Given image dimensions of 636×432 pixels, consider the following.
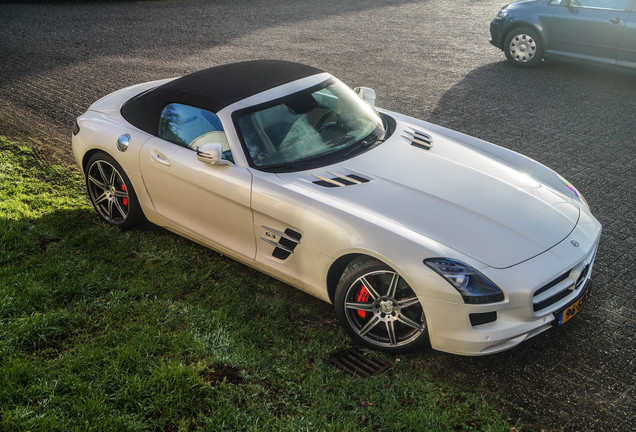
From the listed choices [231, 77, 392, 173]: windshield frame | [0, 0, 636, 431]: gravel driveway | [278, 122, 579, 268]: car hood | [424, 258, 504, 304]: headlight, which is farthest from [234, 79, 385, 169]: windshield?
[0, 0, 636, 431]: gravel driveway

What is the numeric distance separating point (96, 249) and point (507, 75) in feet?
25.7

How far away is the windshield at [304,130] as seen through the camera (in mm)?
4914

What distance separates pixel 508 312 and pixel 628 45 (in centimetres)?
765

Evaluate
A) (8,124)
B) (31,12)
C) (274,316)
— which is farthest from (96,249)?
(31,12)

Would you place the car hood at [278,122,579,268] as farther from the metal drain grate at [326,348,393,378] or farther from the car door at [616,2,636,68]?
the car door at [616,2,636,68]

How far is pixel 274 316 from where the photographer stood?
4797mm

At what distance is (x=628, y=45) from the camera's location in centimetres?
981

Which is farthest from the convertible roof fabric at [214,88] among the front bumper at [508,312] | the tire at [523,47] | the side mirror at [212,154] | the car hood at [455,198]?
the tire at [523,47]

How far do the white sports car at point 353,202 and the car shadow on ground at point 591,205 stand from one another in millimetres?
324

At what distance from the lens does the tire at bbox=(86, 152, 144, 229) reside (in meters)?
5.73

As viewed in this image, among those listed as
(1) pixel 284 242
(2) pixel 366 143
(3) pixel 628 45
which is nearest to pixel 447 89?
(3) pixel 628 45

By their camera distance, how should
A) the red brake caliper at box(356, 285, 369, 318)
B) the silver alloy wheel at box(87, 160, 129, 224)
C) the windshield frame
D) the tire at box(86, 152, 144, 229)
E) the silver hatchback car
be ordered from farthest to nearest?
the silver hatchback car, the silver alloy wheel at box(87, 160, 129, 224), the tire at box(86, 152, 144, 229), the windshield frame, the red brake caliper at box(356, 285, 369, 318)

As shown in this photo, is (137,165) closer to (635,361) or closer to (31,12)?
(635,361)

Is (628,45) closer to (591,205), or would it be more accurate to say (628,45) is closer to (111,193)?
(591,205)
